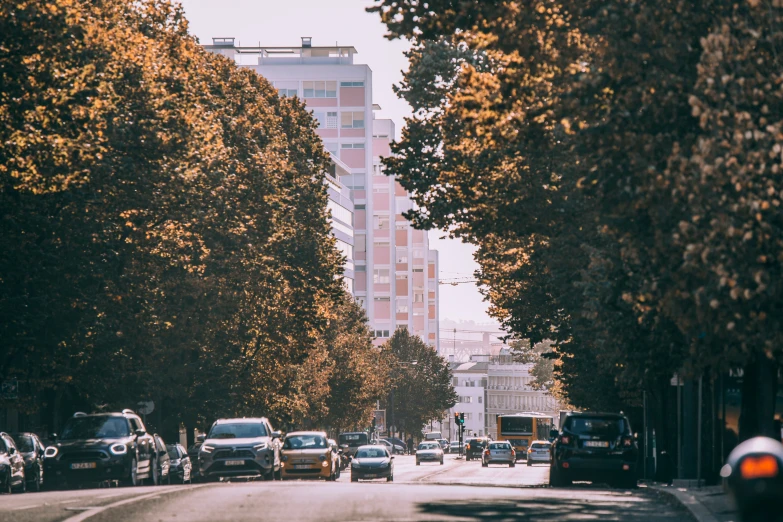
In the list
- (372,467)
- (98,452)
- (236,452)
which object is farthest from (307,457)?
(98,452)

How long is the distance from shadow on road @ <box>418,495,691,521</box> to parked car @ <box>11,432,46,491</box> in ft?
63.5

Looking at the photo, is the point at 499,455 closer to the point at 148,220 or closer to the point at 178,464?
the point at 178,464

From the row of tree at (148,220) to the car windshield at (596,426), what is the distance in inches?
422

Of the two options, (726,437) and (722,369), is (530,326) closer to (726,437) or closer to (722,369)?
(726,437)

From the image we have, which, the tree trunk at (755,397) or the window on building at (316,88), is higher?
the window on building at (316,88)

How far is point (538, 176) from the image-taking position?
102 feet

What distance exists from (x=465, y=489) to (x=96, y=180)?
1354 centimetres

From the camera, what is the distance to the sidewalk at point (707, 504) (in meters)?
16.8

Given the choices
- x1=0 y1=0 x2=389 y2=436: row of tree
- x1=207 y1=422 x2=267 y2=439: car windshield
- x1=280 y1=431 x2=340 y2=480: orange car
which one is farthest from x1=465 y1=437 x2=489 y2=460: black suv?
x1=207 y1=422 x2=267 y2=439: car windshield

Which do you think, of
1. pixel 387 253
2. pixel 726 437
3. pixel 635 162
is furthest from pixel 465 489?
pixel 387 253

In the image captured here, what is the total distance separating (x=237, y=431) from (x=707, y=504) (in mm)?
19579

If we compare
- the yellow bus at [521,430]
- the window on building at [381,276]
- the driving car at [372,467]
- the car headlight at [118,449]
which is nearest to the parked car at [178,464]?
the driving car at [372,467]

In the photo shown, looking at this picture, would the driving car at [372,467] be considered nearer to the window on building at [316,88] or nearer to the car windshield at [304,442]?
the car windshield at [304,442]

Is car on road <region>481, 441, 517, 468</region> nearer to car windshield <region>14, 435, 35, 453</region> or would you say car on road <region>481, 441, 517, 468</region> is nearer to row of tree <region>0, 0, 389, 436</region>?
row of tree <region>0, 0, 389, 436</region>
